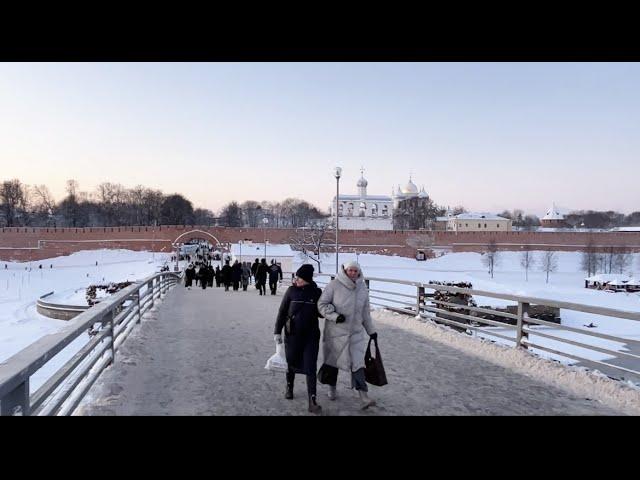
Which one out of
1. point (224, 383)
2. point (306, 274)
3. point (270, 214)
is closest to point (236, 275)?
point (224, 383)

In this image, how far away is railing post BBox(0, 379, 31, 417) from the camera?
265 centimetres

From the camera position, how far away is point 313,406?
452 cm

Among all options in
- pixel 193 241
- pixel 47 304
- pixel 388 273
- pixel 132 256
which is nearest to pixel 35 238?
pixel 132 256

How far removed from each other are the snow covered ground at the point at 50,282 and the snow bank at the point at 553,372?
13.6 m

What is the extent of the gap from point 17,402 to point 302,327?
96.8 inches

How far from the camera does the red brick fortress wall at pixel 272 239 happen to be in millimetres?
63094

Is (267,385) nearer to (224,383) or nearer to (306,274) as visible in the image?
(224,383)

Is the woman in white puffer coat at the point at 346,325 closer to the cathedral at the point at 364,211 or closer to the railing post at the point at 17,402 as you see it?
the railing post at the point at 17,402

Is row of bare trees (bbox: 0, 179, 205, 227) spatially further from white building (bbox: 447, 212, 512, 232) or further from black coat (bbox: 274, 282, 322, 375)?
black coat (bbox: 274, 282, 322, 375)

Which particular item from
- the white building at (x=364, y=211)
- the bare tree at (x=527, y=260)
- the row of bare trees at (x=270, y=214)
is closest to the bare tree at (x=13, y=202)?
the row of bare trees at (x=270, y=214)

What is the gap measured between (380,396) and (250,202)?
4300 inches

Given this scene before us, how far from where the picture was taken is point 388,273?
176ft
